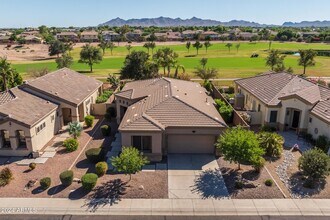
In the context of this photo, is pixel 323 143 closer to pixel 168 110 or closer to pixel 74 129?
pixel 168 110

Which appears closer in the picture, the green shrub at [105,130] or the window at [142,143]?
the window at [142,143]

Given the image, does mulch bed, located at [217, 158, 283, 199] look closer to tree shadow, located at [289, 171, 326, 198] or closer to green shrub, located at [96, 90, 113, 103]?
tree shadow, located at [289, 171, 326, 198]

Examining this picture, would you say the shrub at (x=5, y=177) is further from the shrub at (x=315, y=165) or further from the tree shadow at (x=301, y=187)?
the shrub at (x=315, y=165)

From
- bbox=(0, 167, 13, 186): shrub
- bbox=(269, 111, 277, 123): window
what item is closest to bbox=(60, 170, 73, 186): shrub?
bbox=(0, 167, 13, 186): shrub

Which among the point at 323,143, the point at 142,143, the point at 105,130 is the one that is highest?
the point at 142,143

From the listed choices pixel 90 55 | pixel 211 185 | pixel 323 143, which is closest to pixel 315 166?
pixel 323 143

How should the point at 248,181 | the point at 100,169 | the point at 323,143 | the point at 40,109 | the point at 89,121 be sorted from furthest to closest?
the point at 89,121 < the point at 40,109 < the point at 323,143 < the point at 100,169 < the point at 248,181

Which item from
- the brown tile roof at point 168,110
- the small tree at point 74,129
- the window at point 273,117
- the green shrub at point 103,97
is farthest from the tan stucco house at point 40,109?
the window at point 273,117
